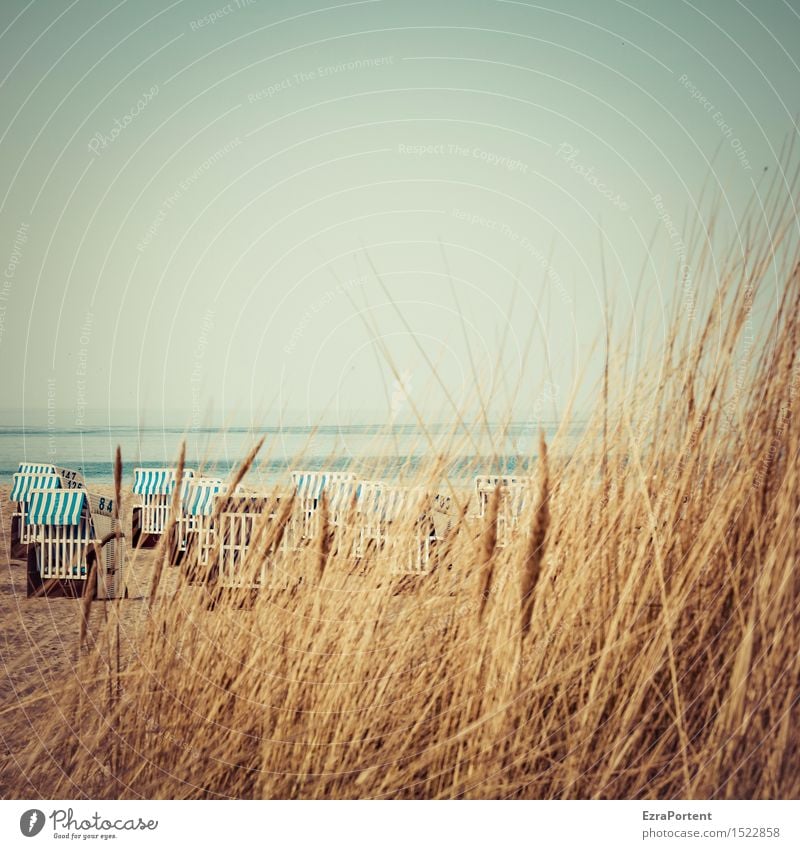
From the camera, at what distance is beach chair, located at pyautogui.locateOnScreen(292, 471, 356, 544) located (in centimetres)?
199

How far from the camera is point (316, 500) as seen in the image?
7.07 ft

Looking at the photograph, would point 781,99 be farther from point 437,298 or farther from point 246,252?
point 246,252

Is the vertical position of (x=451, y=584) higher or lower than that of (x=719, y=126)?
lower

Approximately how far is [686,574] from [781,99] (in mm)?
1465

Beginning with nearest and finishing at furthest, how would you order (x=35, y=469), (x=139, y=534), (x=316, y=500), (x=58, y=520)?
1. (x=316, y=500)
2. (x=58, y=520)
3. (x=139, y=534)
4. (x=35, y=469)

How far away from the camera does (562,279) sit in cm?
213
